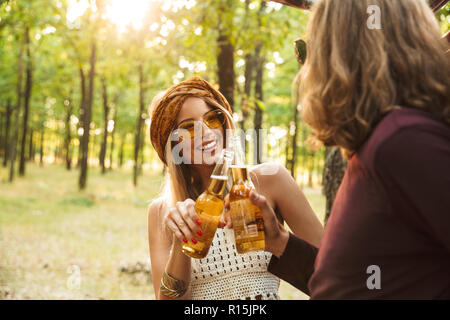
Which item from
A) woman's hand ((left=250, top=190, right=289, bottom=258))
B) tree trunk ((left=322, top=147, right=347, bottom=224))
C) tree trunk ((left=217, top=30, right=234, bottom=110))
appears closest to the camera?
woman's hand ((left=250, top=190, right=289, bottom=258))

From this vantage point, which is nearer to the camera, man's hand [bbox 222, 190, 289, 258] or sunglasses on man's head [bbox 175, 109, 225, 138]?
man's hand [bbox 222, 190, 289, 258]

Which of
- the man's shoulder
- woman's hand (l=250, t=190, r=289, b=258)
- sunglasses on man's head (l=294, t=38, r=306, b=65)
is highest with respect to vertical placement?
sunglasses on man's head (l=294, t=38, r=306, b=65)

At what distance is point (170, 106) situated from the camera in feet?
8.06

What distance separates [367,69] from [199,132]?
1.32 metres

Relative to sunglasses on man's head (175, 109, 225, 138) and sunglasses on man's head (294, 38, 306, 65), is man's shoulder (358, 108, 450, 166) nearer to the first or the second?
sunglasses on man's head (294, 38, 306, 65)

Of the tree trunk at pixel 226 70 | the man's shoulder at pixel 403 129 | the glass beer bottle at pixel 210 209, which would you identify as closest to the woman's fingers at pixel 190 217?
the glass beer bottle at pixel 210 209

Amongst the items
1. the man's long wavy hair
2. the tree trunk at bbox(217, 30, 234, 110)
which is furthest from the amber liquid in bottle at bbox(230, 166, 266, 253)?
the tree trunk at bbox(217, 30, 234, 110)

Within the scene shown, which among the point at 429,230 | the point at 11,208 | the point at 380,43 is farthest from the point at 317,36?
the point at 11,208

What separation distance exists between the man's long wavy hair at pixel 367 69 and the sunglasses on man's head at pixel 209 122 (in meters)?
1.12

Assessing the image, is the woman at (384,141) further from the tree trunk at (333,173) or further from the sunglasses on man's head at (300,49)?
the tree trunk at (333,173)

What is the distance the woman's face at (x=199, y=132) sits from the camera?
2.43 meters

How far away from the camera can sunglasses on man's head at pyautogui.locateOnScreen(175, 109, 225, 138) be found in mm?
2441

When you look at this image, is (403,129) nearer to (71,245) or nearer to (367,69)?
(367,69)
